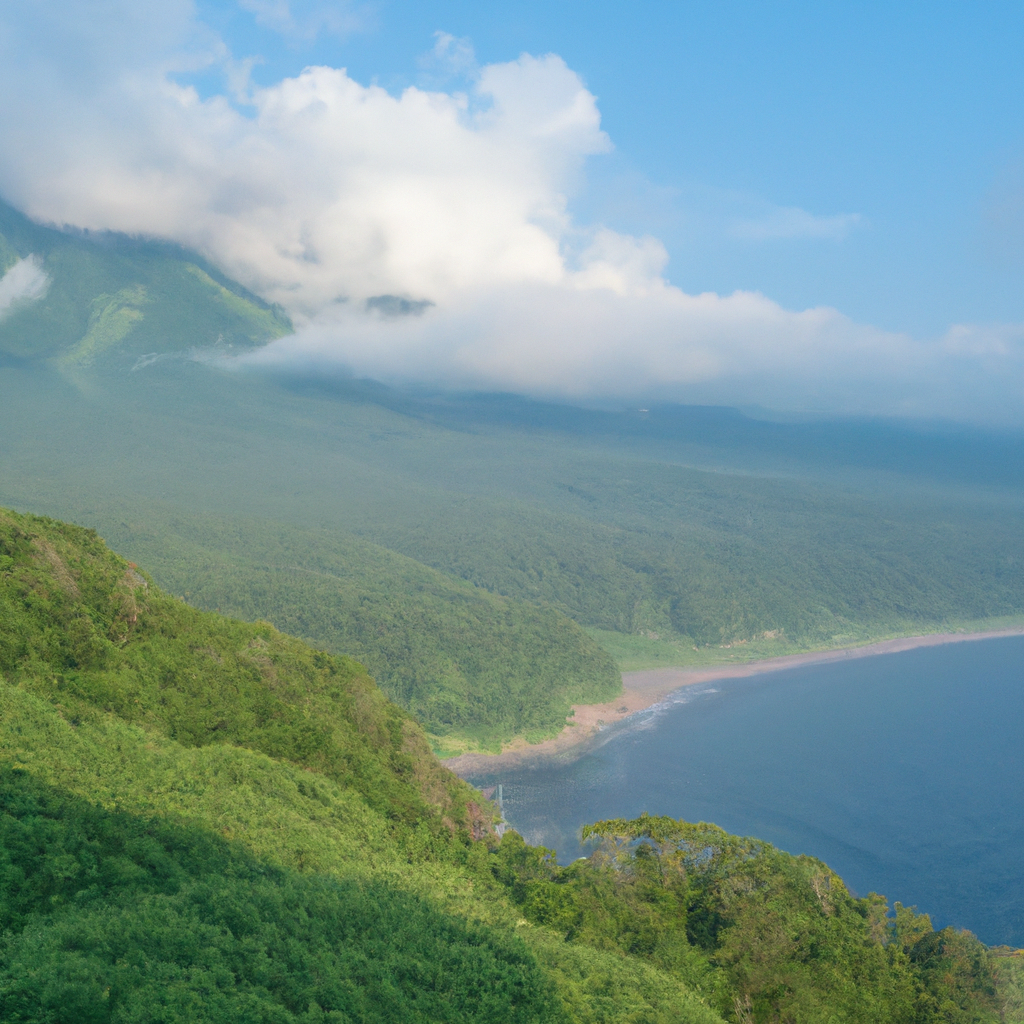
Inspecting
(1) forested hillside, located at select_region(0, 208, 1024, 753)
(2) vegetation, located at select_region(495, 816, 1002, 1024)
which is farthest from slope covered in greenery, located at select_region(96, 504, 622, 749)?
(2) vegetation, located at select_region(495, 816, 1002, 1024)

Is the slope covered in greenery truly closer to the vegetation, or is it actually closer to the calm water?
the calm water

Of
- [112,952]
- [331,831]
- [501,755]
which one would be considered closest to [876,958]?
[331,831]

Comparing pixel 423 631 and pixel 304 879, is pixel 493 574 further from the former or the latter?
pixel 304 879

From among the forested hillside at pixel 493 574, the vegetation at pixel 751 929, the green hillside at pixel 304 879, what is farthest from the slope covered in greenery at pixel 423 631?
the vegetation at pixel 751 929

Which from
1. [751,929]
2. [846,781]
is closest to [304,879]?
[751,929]

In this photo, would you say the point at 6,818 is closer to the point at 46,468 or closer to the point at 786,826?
the point at 786,826

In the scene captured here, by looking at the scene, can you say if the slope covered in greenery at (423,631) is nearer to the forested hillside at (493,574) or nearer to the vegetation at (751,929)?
the forested hillside at (493,574)
